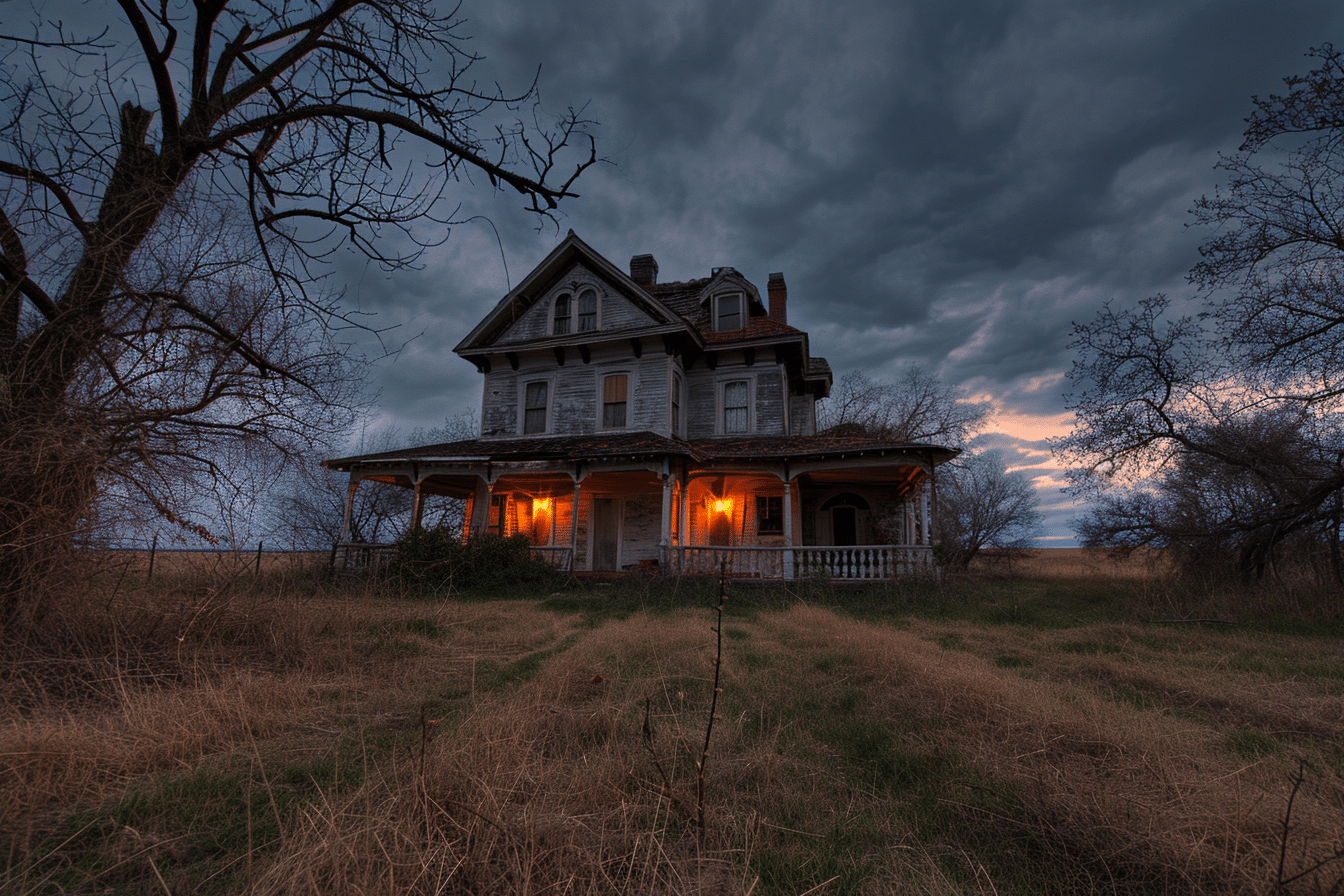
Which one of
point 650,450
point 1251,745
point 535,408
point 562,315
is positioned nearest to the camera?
point 1251,745

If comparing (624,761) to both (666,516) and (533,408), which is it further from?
(533,408)

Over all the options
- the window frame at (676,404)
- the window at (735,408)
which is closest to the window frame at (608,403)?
the window frame at (676,404)

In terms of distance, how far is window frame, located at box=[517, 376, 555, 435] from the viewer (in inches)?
720

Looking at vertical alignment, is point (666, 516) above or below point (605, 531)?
above

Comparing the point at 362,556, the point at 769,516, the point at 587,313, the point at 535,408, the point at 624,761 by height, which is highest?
the point at 587,313

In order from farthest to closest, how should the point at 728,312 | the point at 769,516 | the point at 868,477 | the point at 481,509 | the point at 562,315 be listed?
the point at 728,312 < the point at 562,315 < the point at 769,516 < the point at 481,509 < the point at 868,477

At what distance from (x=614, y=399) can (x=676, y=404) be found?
197cm

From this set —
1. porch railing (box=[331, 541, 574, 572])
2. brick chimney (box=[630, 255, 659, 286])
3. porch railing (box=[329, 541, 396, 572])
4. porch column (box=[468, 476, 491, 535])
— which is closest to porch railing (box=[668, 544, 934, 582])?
porch railing (box=[331, 541, 574, 572])

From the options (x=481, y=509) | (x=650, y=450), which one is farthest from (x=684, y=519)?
(x=481, y=509)

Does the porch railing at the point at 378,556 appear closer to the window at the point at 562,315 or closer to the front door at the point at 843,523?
the window at the point at 562,315

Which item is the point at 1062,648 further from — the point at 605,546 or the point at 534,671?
the point at 605,546

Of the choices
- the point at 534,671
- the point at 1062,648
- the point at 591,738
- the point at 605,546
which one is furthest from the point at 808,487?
the point at 591,738

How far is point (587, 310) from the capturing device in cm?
1847

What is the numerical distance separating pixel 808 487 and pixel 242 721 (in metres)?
17.0
